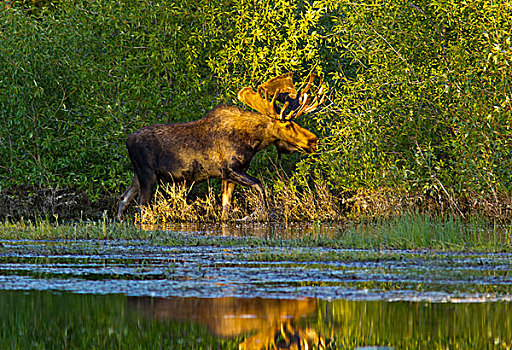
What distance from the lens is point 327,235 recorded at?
1516cm

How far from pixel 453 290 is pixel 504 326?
5.59 ft

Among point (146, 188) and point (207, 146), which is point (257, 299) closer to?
point (207, 146)

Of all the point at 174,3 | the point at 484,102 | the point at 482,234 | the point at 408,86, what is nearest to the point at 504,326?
the point at 482,234

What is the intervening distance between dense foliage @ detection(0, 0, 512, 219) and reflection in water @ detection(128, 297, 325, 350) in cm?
1034

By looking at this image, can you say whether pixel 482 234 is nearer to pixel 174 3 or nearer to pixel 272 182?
pixel 272 182

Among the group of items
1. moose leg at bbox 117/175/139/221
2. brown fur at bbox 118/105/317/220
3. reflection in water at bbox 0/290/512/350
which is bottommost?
reflection in water at bbox 0/290/512/350

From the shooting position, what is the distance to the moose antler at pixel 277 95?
20.3 metres

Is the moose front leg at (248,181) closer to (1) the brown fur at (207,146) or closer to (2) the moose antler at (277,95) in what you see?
(1) the brown fur at (207,146)

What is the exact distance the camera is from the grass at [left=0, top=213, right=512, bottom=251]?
13.3m

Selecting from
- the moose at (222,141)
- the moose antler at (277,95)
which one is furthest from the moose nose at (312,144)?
the moose antler at (277,95)

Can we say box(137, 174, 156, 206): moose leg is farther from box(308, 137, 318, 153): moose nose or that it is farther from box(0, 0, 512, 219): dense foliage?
box(308, 137, 318, 153): moose nose

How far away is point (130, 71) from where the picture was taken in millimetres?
22141

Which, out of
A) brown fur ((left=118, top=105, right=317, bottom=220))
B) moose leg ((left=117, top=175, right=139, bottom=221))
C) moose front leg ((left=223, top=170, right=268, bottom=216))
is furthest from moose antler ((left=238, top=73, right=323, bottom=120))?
moose leg ((left=117, top=175, right=139, bottom=221))

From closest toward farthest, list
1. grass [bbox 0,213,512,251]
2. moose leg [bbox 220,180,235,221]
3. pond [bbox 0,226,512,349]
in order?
pond [bbox 0,226,512,349], grass [bbox 0,213,512,251], moose leg [bbox 220,180,235,221]
